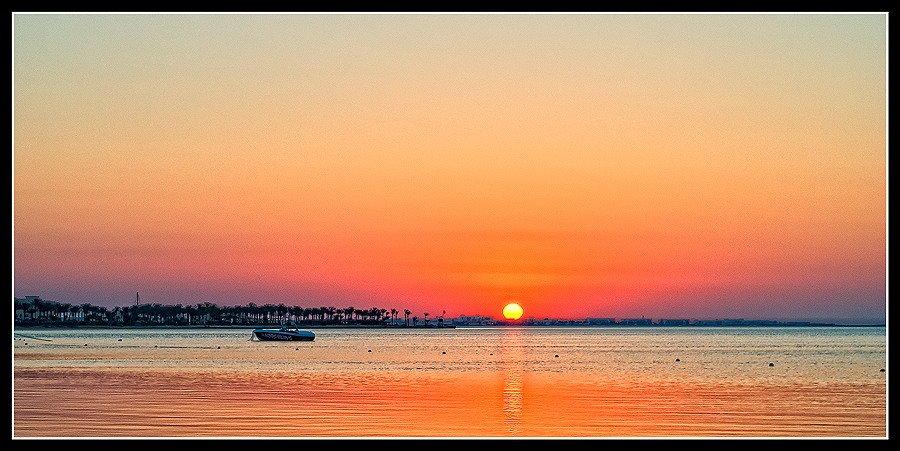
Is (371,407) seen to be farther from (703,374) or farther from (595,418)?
(703,374)

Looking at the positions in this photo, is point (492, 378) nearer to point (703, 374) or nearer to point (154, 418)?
point (703, 374)

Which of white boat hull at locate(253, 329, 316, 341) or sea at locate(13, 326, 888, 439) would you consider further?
white boat hull at locate(253, 329, 316, 341)

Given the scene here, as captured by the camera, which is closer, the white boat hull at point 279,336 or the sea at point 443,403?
the sea at point 443,403

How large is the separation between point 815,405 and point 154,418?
1216 inches

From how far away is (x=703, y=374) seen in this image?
70.4 m

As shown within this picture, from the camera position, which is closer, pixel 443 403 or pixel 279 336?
pixel 443 403

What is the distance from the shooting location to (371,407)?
4038 cm

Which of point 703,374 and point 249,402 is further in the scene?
point 703,374
